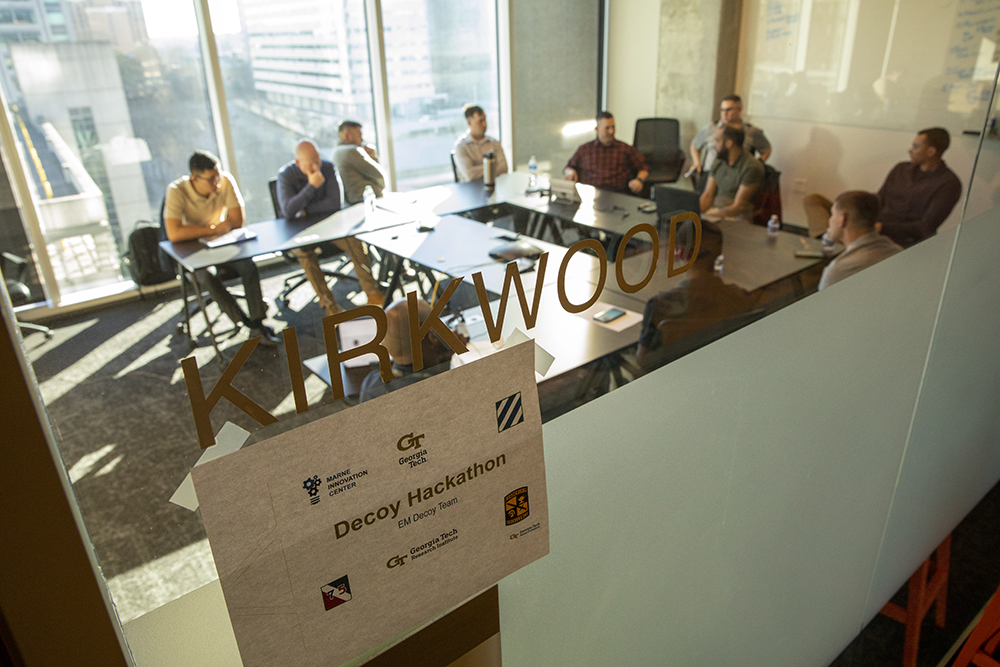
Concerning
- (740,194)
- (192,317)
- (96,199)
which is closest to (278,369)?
(192,317)

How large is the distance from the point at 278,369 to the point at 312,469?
132 millimetres

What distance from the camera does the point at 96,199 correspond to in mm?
693

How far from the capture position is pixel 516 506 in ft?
2.98

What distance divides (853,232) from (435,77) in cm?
112

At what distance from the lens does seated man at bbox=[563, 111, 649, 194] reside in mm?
988

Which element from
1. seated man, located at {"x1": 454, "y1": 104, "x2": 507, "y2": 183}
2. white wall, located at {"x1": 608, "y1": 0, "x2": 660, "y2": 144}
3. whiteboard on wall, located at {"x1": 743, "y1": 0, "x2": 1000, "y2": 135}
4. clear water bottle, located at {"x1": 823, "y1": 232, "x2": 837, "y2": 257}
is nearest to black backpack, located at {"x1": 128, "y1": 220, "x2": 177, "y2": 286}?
seated man, located at {"x1": 454, "y1": 104, "x2": 507, "y2": 183}

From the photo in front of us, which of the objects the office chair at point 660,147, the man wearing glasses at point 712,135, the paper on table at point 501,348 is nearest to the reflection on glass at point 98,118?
the paper on table at point 501,348

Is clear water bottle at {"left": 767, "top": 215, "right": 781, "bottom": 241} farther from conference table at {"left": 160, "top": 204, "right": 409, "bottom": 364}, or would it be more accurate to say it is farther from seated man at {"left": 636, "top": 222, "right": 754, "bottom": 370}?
conference table at {"left": 160, "top": 204, "right": 409, "bottom": 364}

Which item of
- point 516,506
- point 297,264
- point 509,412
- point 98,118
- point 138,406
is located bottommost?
point 516,506

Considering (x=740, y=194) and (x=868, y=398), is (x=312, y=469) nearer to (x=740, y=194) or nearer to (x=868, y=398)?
(x=740, y=194)

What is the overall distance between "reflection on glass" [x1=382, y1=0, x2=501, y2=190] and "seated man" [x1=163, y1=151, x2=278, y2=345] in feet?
0.70

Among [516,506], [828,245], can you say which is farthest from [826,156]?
[516,506]

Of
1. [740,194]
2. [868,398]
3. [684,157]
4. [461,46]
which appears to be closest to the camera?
[461,46]

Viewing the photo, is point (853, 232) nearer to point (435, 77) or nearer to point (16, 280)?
point (435, 77)
